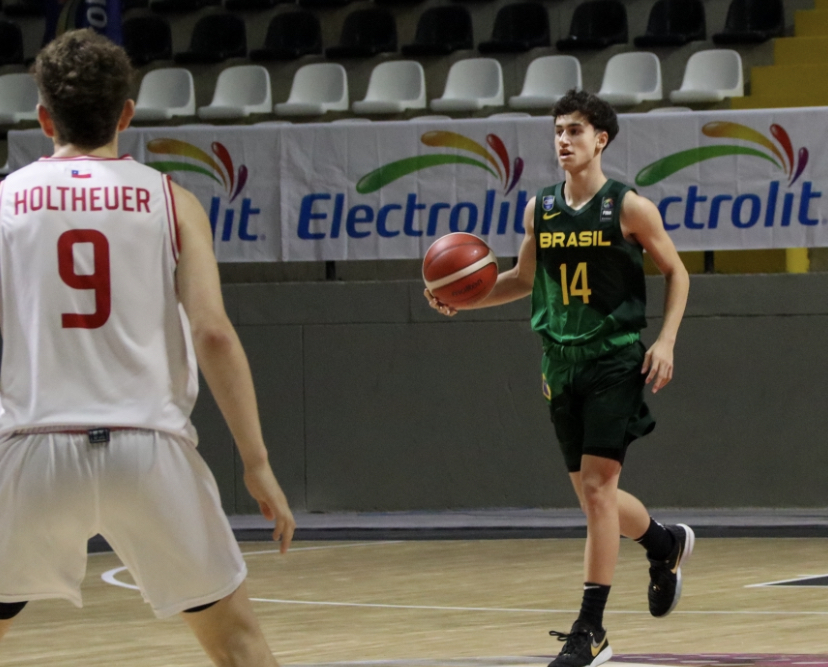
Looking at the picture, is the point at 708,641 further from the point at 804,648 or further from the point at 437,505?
the point at 437,505

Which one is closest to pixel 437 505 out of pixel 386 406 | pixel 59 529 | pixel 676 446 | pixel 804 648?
pixel 386 406

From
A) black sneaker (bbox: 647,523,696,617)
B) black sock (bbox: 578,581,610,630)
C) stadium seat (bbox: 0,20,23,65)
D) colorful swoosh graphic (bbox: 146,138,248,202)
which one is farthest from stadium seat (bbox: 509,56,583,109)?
black sock (bbox: 578,581,610,630)

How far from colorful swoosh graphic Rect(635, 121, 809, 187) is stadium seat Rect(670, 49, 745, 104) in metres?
1.47

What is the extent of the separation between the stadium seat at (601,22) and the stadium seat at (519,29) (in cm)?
26

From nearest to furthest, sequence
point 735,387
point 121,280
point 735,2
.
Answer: point 121,280 < point 735,387 < point 735,2

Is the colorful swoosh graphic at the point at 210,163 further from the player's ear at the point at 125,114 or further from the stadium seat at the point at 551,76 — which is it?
the player's ear at the point at 125,114

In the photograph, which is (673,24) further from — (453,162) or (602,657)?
(602,657)

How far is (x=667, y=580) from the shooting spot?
527cm

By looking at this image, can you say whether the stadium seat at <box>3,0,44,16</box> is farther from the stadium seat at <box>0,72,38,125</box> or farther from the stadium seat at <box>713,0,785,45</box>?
the stadium seat at <box>713,0,785,45</box>

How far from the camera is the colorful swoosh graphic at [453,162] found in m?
9.61

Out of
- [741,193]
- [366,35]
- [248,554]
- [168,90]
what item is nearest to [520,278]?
[248,554]

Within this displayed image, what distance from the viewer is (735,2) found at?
12.0 metres

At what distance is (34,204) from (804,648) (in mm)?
3172

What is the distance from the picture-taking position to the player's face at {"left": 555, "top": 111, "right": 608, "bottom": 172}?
191 inches
